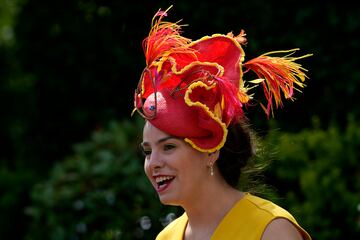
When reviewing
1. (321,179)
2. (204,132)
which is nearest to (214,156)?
→ (204,132)

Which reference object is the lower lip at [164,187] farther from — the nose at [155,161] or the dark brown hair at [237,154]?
the dark brown hair at [237,154]

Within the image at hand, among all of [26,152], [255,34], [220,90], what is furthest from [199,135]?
[26,152]

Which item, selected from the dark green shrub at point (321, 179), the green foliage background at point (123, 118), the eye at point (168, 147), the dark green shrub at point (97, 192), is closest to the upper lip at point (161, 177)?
the eye at point (168, 147)

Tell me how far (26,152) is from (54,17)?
153cm

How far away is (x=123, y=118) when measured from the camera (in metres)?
7.64

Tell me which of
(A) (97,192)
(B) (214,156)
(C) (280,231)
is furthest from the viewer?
(A) (97,192)

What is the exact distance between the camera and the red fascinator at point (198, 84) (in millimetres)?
3406

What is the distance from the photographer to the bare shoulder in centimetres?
329

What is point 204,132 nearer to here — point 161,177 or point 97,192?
point 161,177

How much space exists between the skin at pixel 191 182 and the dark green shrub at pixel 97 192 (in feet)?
6.29

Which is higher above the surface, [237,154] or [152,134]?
[152,134]

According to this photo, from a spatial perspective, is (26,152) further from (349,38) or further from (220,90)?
(220,90)

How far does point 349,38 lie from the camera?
6.56 meters

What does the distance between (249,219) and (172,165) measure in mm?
366
